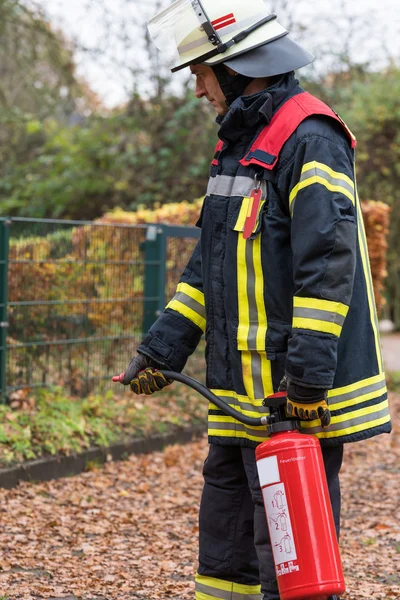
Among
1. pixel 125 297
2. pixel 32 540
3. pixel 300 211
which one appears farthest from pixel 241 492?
pixel 125 297

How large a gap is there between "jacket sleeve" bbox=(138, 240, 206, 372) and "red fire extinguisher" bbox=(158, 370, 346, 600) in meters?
0.64

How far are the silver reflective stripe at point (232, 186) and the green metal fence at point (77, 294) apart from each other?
3.51 metres

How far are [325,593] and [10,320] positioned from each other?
4.25 meters

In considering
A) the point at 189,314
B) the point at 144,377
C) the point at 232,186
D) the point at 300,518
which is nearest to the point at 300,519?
the point at 300,518

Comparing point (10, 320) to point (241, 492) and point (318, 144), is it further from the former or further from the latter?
point (318, 144)

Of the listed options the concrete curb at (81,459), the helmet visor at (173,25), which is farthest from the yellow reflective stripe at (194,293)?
the concrete curb at (81,459)

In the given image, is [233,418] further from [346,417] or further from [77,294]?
[77,294]

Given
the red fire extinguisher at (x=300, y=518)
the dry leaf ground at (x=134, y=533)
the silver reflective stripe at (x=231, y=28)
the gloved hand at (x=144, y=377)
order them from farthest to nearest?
the dry leaf ground at (x=134, y=533) < the gloved hand at (x=144, y=377) < the silver reflective stripe at (x=231, y=28) < the red fire extinguisher at (x=300, y=518)

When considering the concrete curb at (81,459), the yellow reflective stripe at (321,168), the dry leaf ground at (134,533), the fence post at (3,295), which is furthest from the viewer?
the fence post at (3,295)

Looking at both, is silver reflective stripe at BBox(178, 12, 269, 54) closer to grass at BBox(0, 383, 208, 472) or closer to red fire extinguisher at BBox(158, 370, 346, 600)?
red fire extinguisher at BBox(158, 370, 346, 600)

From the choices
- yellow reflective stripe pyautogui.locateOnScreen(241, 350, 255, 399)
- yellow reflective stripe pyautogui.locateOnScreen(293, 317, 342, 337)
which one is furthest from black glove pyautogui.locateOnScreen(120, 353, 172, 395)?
yellow reflective stripe pyautogui.locateOnScreen(293, 317, 342, 337)

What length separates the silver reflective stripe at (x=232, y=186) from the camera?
2998mm

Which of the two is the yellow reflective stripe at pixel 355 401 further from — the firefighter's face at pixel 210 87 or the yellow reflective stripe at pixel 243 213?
the firefighter's face at pixel 210 87

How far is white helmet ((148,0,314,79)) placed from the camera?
10.0 ft
